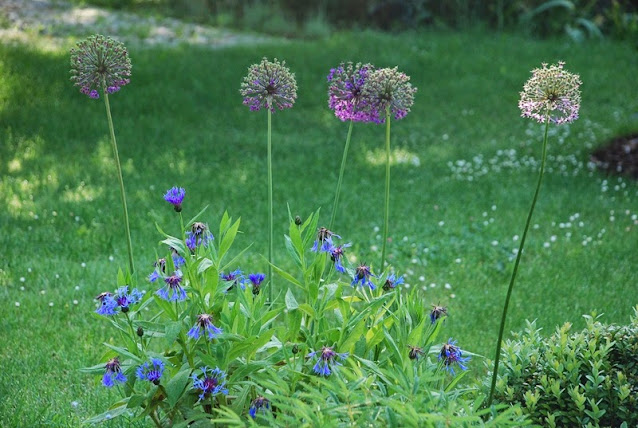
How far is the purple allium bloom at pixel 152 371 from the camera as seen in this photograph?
106 inches

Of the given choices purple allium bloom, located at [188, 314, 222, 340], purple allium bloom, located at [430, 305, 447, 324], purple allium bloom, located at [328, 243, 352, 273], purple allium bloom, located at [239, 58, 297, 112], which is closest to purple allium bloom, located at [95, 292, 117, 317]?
purple allium bloom, located at [188, 314, 222, 340]

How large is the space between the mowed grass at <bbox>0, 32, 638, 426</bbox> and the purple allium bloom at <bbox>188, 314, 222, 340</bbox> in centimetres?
130

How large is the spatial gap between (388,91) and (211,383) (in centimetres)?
143

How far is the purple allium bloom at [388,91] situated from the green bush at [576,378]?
124 centimetres

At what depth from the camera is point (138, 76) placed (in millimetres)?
9844

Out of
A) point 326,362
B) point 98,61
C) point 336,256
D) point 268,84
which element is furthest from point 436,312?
point 98,61

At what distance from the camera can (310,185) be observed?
7.41 m

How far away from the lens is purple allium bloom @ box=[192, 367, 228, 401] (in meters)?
2.71

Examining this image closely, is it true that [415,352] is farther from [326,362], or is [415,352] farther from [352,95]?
[352,95]

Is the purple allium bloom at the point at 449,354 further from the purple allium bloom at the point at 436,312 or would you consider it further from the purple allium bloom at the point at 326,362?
the purple allium bloom at the point at 326,362

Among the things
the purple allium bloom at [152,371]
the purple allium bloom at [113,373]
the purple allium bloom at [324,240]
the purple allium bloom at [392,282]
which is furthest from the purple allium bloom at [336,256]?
the purple allium bloom at [113,373]

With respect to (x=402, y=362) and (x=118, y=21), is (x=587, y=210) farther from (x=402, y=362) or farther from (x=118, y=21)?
(x=118, y=21)

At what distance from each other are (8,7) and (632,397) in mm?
12164

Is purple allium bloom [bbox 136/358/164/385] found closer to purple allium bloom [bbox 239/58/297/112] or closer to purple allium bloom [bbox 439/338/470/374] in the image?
purple allium bloom [bbox 439/338/470/374]
